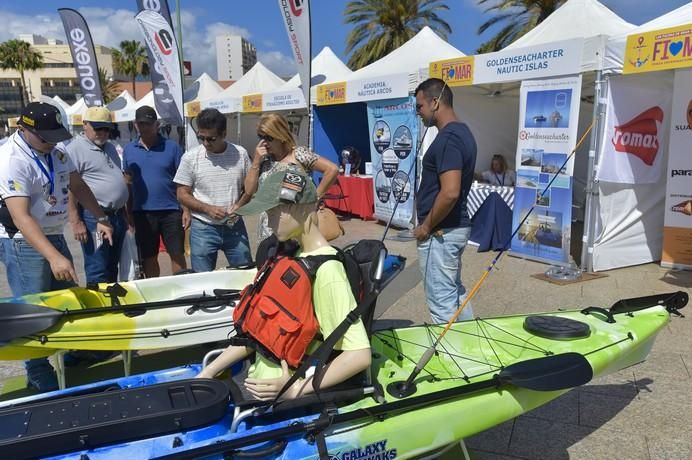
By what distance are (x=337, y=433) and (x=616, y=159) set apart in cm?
543

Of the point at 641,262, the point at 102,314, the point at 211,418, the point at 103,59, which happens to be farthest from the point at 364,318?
the point at 103,59

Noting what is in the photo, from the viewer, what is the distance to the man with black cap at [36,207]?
2.76 meters

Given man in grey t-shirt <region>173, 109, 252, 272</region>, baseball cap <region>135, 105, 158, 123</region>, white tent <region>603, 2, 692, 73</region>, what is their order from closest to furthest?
man in grey t-shirt <region>173, 109, 252, 272</region>, baseball cap <region>135, 105, 158, 123</region>, white tent <region>603, 2, 692, 73</region>

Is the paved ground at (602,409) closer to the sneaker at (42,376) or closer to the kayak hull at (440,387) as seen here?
the kayak hull at (440,387)

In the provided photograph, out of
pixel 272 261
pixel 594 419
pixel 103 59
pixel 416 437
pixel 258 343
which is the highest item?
pixel 103 59

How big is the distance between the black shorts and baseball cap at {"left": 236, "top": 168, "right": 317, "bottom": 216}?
287 cm

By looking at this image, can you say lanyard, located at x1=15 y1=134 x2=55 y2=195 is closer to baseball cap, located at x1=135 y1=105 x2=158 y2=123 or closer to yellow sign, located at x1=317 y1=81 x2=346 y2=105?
baseball cap, located at x1=135 y1=105 x2=158 y2=123

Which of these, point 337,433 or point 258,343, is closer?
point 337,433

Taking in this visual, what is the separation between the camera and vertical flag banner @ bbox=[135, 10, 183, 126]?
422 inches

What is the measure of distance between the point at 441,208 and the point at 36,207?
2.37 metres

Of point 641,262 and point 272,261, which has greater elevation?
point 272,261

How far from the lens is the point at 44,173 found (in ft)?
9.66

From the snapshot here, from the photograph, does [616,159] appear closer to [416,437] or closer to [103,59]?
[416,437]

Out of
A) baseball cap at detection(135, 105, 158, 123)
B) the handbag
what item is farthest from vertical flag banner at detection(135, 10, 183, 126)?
the handbag
